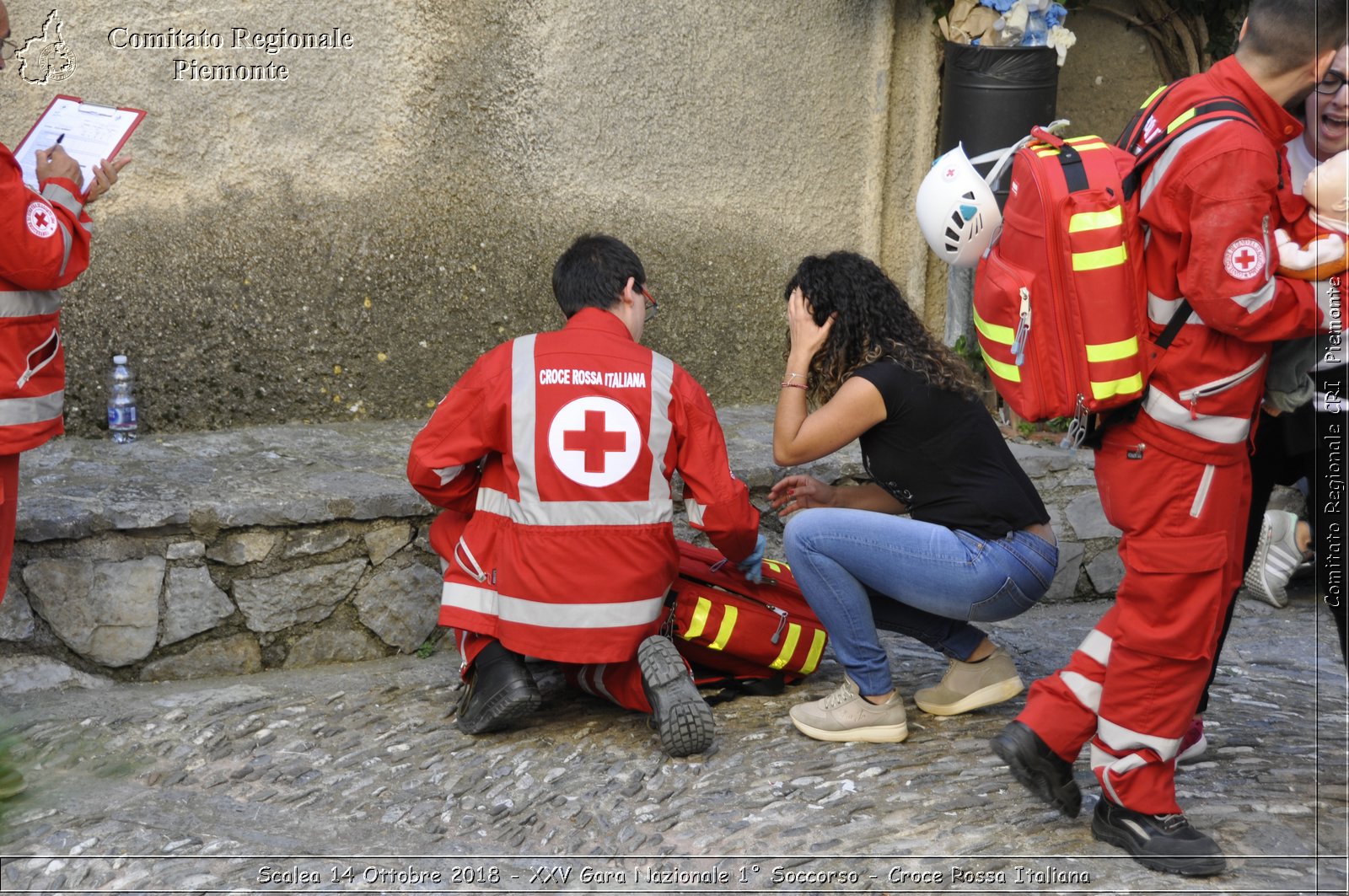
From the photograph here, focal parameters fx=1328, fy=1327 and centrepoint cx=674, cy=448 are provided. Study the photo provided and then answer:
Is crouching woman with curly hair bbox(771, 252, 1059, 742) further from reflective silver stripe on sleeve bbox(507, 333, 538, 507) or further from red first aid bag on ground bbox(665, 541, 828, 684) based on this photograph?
reflective silver stripe on sleeve bbox(507, 333, 538, 507)

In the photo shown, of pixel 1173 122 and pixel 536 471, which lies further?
pixel 536 471

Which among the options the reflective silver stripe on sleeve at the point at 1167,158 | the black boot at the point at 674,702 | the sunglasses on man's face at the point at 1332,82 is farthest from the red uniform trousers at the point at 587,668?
the sunglasses on man's face at the point at 1332,82

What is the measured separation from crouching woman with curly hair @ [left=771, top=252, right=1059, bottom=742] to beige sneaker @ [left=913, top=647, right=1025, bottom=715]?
0.50 ft

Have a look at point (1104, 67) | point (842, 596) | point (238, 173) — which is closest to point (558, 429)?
point (842, 596)

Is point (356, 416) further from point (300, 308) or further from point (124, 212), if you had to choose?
point (124, 212)

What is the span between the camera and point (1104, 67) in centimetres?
560

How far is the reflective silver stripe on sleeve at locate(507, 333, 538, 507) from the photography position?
10.4 ft

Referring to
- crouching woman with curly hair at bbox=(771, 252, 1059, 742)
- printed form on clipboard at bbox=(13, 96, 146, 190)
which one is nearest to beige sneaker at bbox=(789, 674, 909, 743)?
crouching woman with curly hair at bbox=(771, 252, 1059, 742)

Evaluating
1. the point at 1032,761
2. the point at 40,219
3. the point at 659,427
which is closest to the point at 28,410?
the point at 40,219

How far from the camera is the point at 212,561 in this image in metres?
3.73

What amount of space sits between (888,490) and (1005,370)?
786mm

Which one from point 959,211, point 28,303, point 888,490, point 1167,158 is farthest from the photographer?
point 888,490

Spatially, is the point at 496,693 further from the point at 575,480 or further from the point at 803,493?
the point at 803,493

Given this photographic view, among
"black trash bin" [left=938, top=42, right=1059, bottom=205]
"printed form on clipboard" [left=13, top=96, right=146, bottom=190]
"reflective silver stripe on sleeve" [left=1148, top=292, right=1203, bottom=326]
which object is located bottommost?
"reflective silver stripe on sleeve" [left=1148, top=292, right=1203, bottom=326]
